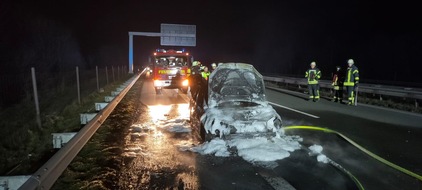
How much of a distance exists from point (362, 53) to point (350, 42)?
254 inches

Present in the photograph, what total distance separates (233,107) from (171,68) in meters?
11.7

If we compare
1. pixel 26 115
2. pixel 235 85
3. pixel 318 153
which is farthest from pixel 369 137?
pixel 26 115

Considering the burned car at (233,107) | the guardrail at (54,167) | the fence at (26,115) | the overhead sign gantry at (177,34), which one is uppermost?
the overhead sign gantry at (177,34)

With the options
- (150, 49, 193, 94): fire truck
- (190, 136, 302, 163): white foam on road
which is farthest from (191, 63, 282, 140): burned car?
(150, 49, 193, 94): fire truck

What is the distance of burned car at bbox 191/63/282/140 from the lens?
22.0 feet

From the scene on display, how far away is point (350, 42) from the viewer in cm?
5166

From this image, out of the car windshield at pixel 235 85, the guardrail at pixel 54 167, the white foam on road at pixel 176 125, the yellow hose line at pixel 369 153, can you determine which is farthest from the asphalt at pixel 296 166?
the car windshield at pixel 235 85

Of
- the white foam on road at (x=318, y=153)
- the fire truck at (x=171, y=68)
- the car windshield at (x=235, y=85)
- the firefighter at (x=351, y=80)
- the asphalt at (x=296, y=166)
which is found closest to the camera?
the asphalt at (x=296, y=166)

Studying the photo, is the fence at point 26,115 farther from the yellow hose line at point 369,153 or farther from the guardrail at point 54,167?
the yellow hose line at point 369,153

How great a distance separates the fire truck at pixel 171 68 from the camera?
18.3 metres

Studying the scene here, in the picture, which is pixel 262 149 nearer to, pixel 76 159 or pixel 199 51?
pixel 76 159

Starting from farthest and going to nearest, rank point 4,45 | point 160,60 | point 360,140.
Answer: point 4,45 < point 160,60 < point 360,140

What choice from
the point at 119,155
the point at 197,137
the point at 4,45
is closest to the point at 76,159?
the point at 119,155

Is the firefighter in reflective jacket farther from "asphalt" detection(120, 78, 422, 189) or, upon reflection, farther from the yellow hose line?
the yellow hose line
